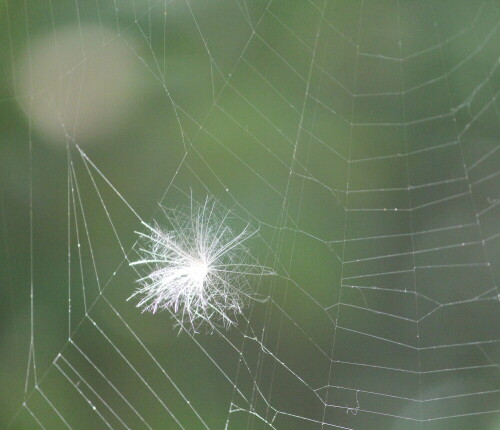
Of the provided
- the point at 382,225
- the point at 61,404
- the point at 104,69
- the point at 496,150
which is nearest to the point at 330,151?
the point at 382,225

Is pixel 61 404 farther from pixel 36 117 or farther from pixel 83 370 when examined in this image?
pixel 36 117

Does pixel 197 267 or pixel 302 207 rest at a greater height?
pixel 302 207

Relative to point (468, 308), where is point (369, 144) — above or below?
above

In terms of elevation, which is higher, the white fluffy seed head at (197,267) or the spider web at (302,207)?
the spider web at (302,207)

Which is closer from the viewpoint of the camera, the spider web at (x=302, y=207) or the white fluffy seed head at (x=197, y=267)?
the white fluffy seed head at (x=197, y=267)
